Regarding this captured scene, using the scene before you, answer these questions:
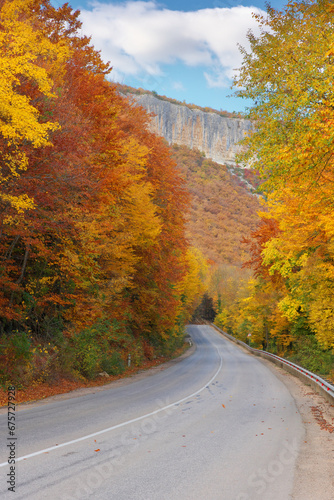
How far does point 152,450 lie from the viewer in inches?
249

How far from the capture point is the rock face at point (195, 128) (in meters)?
177

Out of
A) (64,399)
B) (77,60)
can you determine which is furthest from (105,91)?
(64,399)

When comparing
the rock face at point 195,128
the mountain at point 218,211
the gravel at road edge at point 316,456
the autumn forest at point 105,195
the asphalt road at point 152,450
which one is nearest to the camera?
the asphalt road at point 152,450

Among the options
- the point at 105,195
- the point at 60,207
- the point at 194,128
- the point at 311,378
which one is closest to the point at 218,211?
the point at 194,128

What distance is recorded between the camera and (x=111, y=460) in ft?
18.7

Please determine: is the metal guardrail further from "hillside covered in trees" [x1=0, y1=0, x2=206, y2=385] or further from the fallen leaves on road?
"hillside covered in trees" [x1=0, y1=0, x2=206, y2=385]

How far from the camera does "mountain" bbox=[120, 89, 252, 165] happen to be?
580 feet

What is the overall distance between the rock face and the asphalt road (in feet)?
561

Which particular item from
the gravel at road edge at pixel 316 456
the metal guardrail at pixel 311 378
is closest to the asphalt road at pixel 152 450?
the gravel at road edge at pixel 316 456

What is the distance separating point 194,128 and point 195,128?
50 centimetres

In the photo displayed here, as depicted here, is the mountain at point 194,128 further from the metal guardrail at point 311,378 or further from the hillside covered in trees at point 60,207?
the hillside covered in trees at point 60,207

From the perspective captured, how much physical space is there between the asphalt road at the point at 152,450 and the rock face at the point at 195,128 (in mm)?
171088

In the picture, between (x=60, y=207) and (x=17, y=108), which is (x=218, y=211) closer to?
(x=60, y=207)

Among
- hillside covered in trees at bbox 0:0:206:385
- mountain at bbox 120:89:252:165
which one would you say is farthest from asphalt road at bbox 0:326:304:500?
mountain at bbox 120:89:252:165
